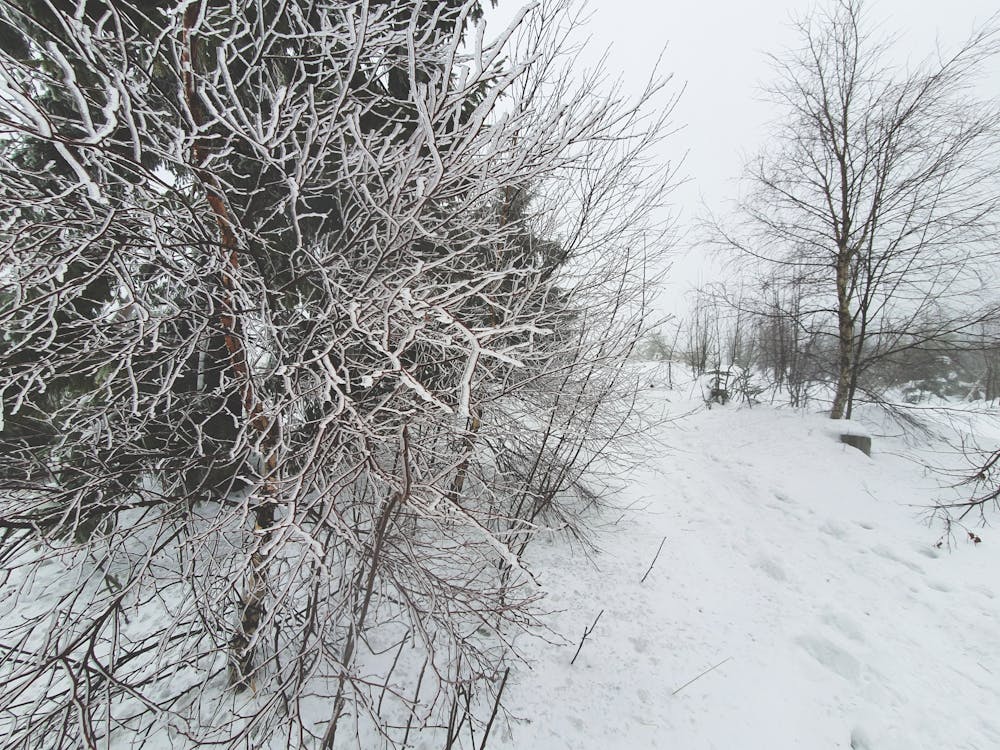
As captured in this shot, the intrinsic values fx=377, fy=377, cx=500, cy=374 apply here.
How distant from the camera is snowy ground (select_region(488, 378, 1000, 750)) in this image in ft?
9.25

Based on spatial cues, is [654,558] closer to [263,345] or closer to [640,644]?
[640,644]

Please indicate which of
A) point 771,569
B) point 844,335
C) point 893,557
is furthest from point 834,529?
point 844,335

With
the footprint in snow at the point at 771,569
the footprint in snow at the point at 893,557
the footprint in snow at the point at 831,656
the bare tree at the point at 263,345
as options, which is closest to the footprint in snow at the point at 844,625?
the footprint in snow at the point at 831,656

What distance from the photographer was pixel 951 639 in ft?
11.3

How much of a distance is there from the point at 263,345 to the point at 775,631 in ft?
16.7

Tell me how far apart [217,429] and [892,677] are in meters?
6.49

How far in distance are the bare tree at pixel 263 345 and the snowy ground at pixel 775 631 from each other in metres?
0.83

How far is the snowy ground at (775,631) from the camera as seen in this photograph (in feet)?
9.25

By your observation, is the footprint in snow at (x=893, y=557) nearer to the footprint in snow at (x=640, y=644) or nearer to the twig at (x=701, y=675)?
the twig at (x=701, y=675)

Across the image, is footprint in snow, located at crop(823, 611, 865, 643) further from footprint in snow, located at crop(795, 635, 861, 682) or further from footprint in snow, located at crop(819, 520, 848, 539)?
footprint in snow, located at crop(819, 520, 848, 539)

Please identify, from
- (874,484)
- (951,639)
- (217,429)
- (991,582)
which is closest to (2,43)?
(217,429)

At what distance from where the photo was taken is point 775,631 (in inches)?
145

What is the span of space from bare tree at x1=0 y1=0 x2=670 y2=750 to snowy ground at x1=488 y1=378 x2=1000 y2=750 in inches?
32.6

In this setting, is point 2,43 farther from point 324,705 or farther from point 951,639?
point 951,639
